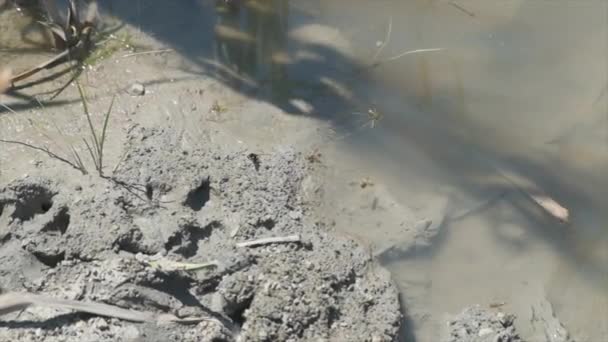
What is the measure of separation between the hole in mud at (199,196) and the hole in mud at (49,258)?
1.63 feet

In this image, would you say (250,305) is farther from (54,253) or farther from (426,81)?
(426,81)

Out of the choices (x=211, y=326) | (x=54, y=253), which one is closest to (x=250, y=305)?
(x=211, y=326)

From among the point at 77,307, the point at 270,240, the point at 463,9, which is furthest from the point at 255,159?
the point at 463,9

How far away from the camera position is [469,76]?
3.84 meters

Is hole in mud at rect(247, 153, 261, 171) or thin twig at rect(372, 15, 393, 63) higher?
thin twig at rect(372, 15, 393, 63)

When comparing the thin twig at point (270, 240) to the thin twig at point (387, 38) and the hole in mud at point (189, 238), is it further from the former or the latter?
the thin twig at point (387, 38)

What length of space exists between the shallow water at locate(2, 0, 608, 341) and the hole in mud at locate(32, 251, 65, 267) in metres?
1.23

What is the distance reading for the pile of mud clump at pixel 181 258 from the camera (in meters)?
2.46

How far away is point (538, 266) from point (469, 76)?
101cm

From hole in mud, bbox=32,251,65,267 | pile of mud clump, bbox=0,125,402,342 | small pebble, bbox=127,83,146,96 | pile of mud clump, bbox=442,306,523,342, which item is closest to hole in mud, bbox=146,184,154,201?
pile of mud clump, bbox=0,125,402,342

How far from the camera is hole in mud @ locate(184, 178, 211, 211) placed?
114 inches

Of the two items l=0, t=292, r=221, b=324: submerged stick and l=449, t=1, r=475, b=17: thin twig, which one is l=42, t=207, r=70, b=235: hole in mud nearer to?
l=0, t=292, r=221, b=324: submerged stick

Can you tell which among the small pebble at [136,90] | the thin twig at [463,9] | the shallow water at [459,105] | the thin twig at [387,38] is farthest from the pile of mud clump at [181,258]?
the thin twig at [463,9]

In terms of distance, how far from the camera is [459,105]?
3.74m
